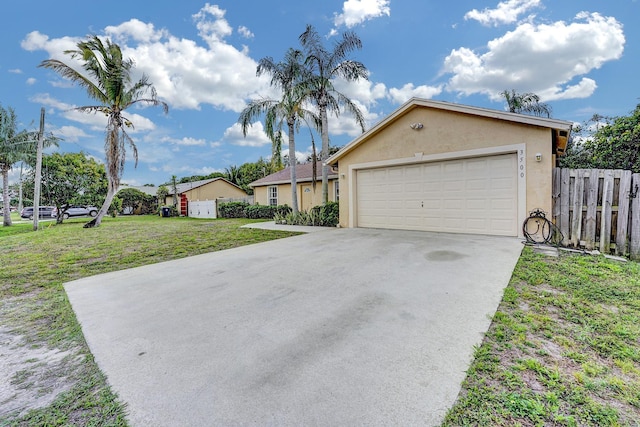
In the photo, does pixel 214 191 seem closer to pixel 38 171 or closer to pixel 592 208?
pixel 38 171

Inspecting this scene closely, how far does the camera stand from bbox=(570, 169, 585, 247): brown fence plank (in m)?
6.36

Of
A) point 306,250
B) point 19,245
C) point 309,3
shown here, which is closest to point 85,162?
point 19,245

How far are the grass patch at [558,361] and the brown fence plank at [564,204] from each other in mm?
3021

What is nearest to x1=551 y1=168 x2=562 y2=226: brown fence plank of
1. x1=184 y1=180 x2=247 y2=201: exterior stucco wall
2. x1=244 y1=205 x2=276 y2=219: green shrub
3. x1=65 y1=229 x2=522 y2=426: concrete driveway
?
x1=65 y1=229 x2=522 y2=426: concrete driveway

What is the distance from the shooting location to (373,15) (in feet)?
36.2

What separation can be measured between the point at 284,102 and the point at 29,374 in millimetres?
11595

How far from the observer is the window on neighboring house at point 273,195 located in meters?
19.2

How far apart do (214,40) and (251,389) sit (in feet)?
49.2

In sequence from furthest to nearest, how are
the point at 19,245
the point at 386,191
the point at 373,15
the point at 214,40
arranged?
the point at 214,40
the point at 373,15
the point at 386,191
the point at 19,245

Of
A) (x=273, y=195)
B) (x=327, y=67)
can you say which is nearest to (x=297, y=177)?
(x=273, y=195)

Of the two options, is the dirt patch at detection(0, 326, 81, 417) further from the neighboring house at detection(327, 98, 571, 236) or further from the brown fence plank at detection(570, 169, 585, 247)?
the brown fence plank at detection(570, 169, 585, 247)

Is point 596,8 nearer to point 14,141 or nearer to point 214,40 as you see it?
point 214,40

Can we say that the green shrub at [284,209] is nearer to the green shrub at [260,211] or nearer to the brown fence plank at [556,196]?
the green shrub at [260,211]

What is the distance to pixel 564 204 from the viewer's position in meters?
6.62
